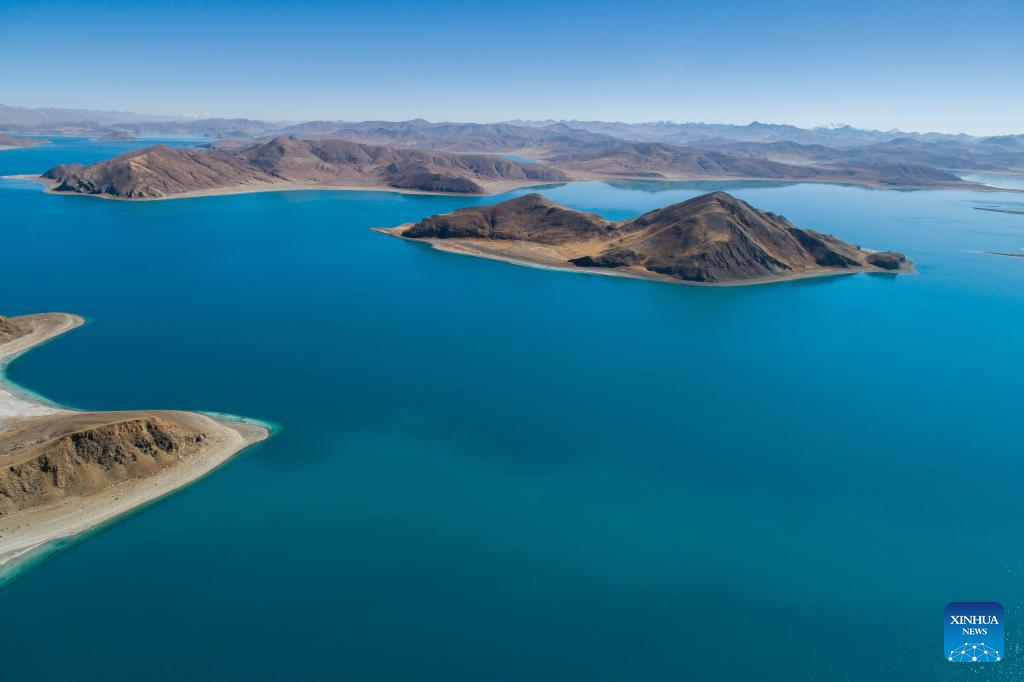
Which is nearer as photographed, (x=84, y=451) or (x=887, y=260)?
(x=84, y=451)

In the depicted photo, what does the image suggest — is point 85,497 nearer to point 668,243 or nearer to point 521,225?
point 668,243

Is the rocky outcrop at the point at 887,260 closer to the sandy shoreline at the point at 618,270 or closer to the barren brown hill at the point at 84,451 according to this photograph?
the sandy shoreline at the point at 618,270

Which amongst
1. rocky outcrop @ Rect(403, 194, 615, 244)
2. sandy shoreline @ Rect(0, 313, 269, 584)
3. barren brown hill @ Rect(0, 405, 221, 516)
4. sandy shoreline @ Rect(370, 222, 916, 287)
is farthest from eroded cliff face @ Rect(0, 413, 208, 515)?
rocky outcrop @ Rect(403, 194, 615, 244)

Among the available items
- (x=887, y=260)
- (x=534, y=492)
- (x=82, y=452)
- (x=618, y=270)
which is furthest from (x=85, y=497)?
(x=887, y=260)

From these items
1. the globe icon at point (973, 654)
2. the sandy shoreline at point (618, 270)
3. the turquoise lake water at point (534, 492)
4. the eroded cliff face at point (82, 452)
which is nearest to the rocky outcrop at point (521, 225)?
the sandy shoreline at point (618, 270)

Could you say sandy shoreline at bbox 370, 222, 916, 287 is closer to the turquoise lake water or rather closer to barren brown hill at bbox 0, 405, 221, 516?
the turquoise lake water

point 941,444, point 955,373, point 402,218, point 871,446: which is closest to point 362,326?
point 871,446
